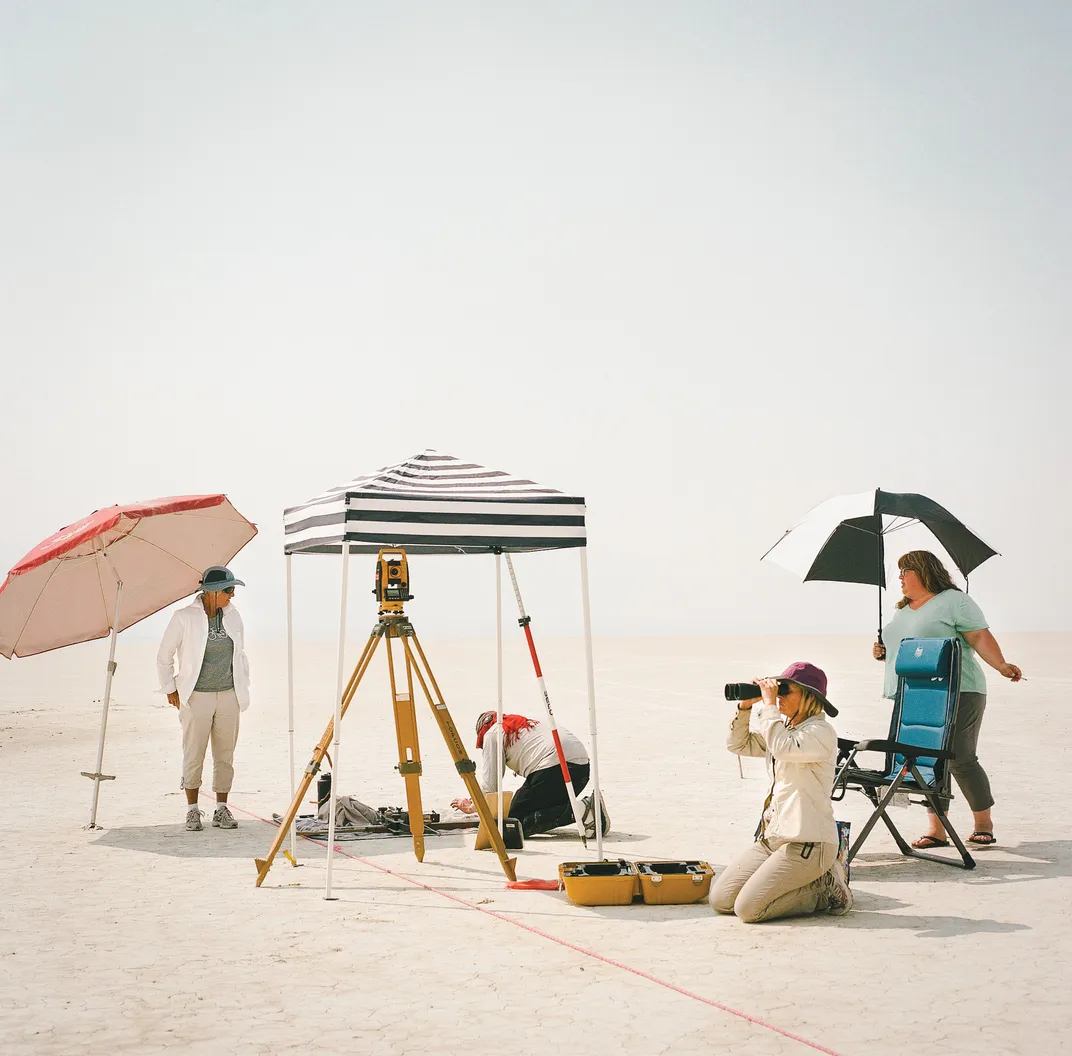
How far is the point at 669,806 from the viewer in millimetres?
10211

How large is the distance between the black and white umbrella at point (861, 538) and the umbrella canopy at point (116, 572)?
14.7ft

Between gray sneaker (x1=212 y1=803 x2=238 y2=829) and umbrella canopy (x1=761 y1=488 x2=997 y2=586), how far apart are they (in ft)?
15.1

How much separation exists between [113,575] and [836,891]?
6567mm

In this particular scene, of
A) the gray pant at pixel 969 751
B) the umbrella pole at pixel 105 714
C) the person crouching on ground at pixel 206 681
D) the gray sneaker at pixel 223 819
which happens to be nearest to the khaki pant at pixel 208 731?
the person crouching on ground at pixel 206 681

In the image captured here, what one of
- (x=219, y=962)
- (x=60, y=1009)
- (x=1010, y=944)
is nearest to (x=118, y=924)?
(x=219, y=962)

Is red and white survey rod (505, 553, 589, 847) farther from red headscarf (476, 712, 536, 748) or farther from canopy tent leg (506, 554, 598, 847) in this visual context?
red headscarf (476, 712, 536, 748)

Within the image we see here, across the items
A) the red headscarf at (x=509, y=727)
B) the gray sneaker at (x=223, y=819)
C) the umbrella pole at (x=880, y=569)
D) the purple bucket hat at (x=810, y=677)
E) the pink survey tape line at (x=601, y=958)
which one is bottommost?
the pink survey tape line at (x=601, y=958)

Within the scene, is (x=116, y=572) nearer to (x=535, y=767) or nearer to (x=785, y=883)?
(x=535, y=767)

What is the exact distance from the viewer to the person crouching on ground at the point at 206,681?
9.41m

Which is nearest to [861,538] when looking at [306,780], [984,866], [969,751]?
[969,751]

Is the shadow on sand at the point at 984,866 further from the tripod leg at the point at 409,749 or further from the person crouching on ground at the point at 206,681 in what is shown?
the person crouching on ground at the point at 206,681

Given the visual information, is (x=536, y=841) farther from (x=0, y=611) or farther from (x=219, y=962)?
(x=0, y=611)

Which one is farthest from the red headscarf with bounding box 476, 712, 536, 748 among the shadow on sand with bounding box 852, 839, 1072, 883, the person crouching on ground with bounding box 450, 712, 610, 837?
the shadow on sand with bounding box 852, 839, 1072, 883

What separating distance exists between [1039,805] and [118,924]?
24.0 ft
